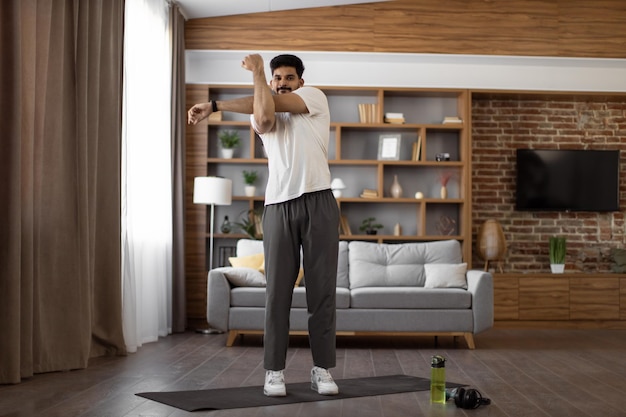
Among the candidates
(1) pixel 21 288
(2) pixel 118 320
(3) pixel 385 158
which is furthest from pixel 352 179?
(1) pixel 21 288

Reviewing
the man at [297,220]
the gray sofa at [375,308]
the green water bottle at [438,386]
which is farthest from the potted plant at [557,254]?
the man at [297,220]

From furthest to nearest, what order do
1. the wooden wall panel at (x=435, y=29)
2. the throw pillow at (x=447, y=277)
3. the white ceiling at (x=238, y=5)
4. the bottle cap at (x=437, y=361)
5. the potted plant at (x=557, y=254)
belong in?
the potted plant at (x=557, y=254), the wooden wall panel at (x=435, y=29), the white ceiling at (x=238, y=5), the throw pillow at (x=447, y=277), the bottle cap at (x=437, y=361)

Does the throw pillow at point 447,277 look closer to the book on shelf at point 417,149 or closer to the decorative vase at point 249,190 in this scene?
the book on shelf at point 417,149

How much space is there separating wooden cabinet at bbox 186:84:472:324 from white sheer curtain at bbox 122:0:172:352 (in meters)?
0.83

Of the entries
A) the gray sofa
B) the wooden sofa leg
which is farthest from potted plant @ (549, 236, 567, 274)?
the wooden sofa leg

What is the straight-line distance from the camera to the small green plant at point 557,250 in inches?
309

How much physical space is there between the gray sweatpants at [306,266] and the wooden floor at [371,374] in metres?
0.30

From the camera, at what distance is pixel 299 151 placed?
3.49m

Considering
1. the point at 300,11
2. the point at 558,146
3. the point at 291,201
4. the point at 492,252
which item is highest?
the point at 300,11

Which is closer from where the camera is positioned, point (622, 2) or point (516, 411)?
point (516, 411)

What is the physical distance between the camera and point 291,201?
353 cm

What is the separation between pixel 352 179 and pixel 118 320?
3.42 metres

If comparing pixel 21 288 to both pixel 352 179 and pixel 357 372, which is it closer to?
pixel 357 372

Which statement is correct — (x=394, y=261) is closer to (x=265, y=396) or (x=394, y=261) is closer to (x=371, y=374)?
(x=371, y=374)
